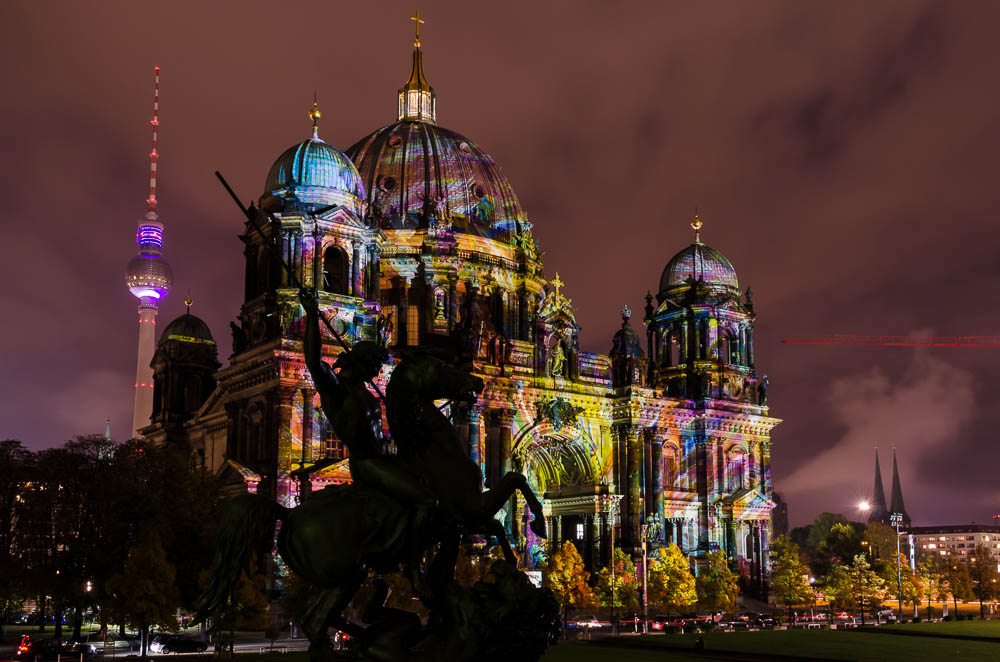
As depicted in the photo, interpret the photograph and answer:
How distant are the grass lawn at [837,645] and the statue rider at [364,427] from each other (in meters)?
34.4

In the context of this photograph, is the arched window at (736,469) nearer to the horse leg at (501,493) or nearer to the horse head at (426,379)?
the horse head at (426,379)

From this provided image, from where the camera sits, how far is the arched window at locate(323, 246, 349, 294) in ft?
278

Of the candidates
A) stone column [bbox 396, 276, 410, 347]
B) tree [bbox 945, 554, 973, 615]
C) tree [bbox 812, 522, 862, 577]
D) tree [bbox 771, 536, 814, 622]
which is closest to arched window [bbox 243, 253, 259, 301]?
stone column [bbox 396, 276, 410, 347]

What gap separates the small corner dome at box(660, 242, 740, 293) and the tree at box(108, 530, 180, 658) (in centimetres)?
Result: 6601

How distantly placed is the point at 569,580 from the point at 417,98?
181ft

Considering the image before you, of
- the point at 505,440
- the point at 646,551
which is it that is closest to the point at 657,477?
the point at 646,551

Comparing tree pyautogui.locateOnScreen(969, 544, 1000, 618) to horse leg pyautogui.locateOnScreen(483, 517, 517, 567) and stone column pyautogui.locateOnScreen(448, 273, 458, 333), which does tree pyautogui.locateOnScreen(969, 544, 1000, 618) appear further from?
horse leg pyautogui.locateOnScreen(483, 517, 517, 567)

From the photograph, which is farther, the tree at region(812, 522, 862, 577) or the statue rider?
the tree at region(812, 522, 862, 577)

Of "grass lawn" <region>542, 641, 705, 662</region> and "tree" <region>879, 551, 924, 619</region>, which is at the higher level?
"tree" <region>879, 551, 924, 619</region>

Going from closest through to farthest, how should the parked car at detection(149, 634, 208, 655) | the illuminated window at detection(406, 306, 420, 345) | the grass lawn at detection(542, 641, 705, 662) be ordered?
the grass lawn at detection(542, 641, 705, 662) < the parked car at detection(149, 634, 208, 655) < the illuminated window at detection(406, 306, 420, 345)

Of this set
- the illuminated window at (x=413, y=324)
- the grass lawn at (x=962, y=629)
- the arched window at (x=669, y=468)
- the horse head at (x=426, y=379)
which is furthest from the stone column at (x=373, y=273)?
the horse head at (x=426, y=379)

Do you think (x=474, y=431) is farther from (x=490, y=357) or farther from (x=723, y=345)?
(x=723, y=345)

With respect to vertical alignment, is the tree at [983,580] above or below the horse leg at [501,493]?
below

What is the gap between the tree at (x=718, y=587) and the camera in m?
90.8
